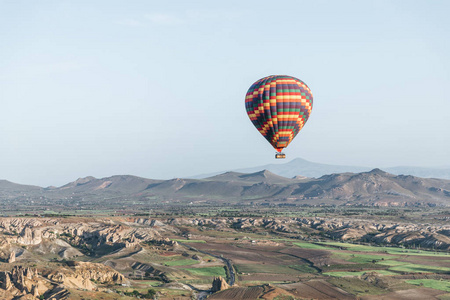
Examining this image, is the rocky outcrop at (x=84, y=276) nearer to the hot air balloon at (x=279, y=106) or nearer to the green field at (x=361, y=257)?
the hot air balloon at (x=279, y=106)

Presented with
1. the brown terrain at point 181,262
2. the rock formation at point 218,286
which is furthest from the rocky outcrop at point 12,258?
the rock formation at point 218,286

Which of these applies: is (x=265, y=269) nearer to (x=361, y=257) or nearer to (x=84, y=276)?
(x=361, y=257)

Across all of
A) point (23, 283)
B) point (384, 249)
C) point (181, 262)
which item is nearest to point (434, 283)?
point (181, 262)

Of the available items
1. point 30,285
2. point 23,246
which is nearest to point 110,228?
point 23,246

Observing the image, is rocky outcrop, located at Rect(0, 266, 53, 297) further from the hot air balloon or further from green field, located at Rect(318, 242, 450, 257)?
→ green field, located at Rect(318, 242, 450, 257)

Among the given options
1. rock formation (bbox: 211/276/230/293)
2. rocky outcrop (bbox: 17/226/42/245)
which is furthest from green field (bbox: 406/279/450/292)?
rocky outcrop (bbox: 17/226/42/245)
